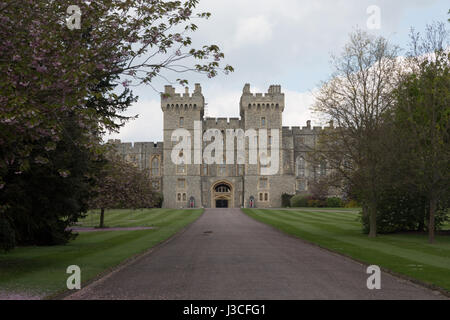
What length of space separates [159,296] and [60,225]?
13.7 m

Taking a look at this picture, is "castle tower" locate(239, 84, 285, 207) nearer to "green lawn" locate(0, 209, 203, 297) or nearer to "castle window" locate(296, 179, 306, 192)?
"castle window" locate(296, 179, 306, 192)

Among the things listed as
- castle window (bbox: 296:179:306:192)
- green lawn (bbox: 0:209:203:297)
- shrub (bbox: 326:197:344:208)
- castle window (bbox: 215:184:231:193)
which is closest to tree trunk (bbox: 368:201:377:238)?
green lawn (bbox: 0:209:203:297)

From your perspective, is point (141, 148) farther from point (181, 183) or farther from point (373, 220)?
point (373, 220)

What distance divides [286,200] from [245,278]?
190 feet

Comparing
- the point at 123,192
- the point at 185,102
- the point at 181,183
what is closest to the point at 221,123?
the point at 185,102

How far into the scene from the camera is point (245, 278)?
11039mm

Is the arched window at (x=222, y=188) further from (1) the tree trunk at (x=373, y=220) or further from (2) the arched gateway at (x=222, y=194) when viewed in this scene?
(1) the tree trunk at (x=373, y=220)

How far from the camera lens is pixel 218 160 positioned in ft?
237

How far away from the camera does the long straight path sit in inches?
367

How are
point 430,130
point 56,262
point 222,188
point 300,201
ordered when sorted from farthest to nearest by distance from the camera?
1. point 222,188
2. point 300,201
3. point 430,130
4. point 56,262

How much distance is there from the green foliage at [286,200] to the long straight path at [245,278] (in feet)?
167

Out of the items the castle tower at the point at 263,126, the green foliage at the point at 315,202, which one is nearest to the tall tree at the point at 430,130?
the green foliage at the point at 315,202

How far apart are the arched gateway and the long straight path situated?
177 feet
